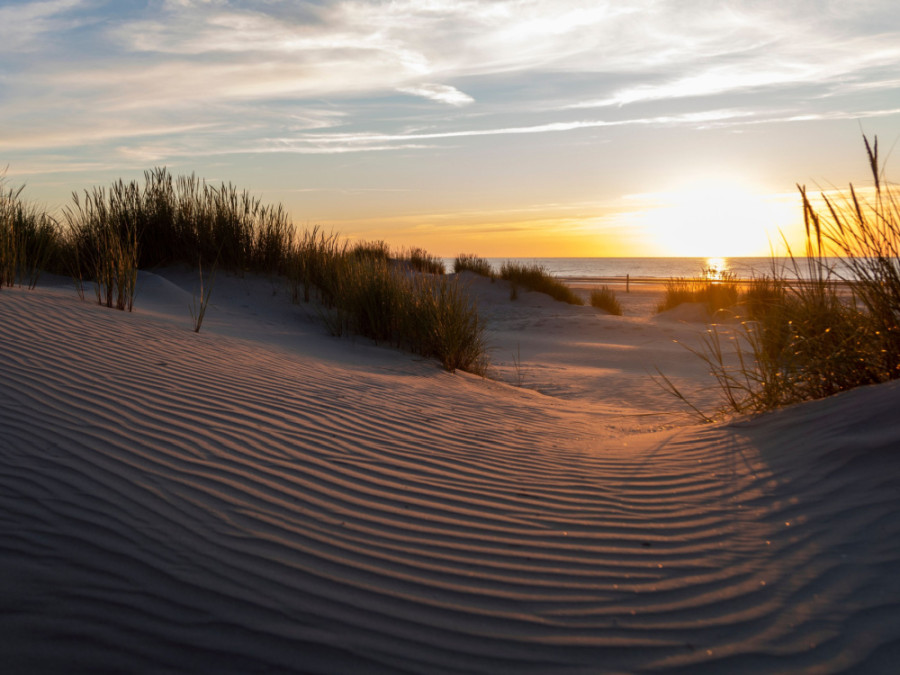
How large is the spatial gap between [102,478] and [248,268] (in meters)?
9.67

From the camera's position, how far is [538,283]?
20250 mm

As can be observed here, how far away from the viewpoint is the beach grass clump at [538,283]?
19719 millimetres

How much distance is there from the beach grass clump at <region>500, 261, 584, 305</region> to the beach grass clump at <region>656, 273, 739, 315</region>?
354 centimetres

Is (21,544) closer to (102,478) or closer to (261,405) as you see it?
(102,478)

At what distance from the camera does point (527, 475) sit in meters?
3.47

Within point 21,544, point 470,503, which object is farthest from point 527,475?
point 21,544

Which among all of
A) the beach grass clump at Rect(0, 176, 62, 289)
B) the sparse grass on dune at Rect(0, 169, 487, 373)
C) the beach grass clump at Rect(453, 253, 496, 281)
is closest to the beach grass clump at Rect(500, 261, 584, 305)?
the beach grass clump at Rect(453, 253, 496, 281)

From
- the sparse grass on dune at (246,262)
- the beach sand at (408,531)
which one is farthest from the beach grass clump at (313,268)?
the beach sand at (408,531)

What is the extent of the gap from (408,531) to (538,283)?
18.1m

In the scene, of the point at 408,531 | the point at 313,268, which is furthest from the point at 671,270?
the point at 408,531

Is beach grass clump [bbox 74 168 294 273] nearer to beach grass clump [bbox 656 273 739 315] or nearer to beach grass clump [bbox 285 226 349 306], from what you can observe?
beach grass clump [bbox 285 226 349 306]

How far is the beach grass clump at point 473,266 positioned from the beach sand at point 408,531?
16.8 m

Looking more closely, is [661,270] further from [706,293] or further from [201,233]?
[201,233]

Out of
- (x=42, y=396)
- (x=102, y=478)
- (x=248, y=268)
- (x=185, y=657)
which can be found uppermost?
(x=248, y=268)
